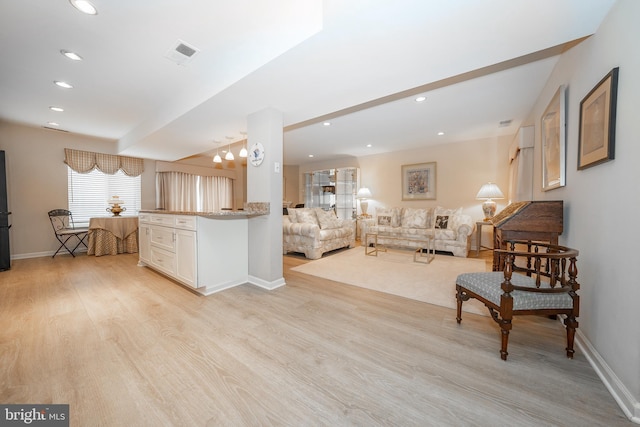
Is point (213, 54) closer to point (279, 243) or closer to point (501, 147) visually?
point (279, 243)

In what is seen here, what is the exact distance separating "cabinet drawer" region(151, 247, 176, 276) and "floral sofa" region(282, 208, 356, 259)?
7.08ft

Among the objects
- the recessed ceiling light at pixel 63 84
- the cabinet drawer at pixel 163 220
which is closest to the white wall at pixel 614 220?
the cabinet drawer at pixel 163 220

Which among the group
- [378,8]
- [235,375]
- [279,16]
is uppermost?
[279,16]

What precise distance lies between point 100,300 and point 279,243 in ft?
6.51

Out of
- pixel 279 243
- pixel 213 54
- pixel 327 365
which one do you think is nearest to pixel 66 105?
pixel 213 54

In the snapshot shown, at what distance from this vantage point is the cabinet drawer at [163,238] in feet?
9.73

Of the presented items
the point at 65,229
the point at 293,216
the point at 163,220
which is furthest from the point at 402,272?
the point at 65,229

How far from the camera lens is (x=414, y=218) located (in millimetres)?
5551

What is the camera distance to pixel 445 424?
1087 mm

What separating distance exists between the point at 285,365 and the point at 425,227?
475 centimetres

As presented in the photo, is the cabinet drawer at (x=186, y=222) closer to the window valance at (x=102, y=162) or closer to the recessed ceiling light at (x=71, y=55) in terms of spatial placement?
the recessed ceiling light at (x=71, y=55)

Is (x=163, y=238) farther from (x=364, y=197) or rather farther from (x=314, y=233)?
(x=364, y=197)
